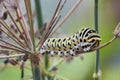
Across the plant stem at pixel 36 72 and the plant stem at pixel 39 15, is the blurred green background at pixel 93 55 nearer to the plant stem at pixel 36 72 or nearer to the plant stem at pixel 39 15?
the plant stem at pixel 39 15

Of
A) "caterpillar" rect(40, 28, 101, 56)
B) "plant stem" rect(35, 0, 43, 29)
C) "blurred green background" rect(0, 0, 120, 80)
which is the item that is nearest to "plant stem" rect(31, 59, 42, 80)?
"caterpillar" rect(40, 28, 101, 56)

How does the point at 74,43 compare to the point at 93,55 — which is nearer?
the point at 74,43

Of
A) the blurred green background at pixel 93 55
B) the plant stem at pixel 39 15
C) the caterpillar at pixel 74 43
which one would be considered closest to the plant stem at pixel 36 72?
the caterpillar at pixel 74 43

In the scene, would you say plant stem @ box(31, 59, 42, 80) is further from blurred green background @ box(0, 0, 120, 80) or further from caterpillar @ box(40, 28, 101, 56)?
blurred green background @ box(0, 0, 120, 80)

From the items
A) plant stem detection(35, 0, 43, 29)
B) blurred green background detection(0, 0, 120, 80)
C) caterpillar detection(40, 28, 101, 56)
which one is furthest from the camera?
blurred green background detection(0, 0, 120, 80)

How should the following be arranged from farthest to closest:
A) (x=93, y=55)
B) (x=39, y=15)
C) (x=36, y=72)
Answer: (x=93, y=55), (x=39, y=15), (x=36, y=72)

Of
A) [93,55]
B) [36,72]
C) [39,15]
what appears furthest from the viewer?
[93,55]

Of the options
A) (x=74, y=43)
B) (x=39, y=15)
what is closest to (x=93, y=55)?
(x=39, y=15)

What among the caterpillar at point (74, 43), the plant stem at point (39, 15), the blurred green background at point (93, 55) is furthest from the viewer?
the blurred green background at point (93, 55)

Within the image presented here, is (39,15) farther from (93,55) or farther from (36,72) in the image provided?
(93,55)

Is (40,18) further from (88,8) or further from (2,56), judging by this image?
(88,8)
